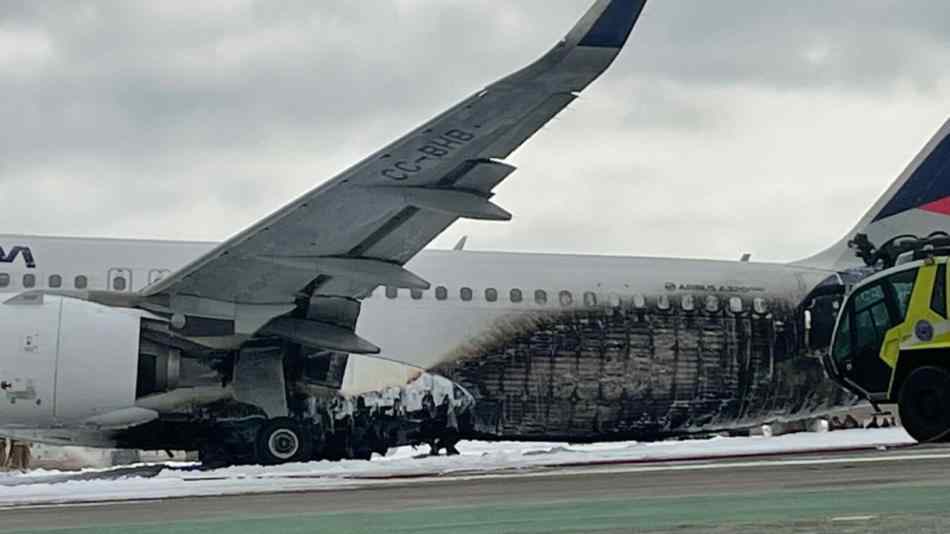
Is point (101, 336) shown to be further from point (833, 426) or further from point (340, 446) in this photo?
point (833, 426)

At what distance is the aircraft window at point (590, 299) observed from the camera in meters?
20.2

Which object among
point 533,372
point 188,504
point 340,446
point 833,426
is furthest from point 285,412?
point 833,426

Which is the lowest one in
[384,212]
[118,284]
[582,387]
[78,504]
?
[78,504]

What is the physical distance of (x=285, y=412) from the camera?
714 inches

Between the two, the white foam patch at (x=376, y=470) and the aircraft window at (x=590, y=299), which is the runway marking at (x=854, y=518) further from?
the aircraft window at (x=590, y=299)

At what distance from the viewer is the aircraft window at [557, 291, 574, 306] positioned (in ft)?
66.0

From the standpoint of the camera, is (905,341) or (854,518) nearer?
(854,518)

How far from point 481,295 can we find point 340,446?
2844 millimetres

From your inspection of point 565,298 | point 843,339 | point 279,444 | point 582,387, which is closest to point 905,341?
point 843,339

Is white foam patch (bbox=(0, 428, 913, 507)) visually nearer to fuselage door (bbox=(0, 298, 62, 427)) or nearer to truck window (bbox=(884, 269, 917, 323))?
fuselage door (bbox=(0, 298, 62, 427))

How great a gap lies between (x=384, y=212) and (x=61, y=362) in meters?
4.09

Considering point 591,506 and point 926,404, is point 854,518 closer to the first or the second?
point 591,506

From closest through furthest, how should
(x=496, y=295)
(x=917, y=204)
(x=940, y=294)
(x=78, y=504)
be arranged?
(x=78, y=504) < (x=940, y=294) < (x=496, y=295) < (x=917, y=204)

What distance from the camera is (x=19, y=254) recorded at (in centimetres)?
1842
